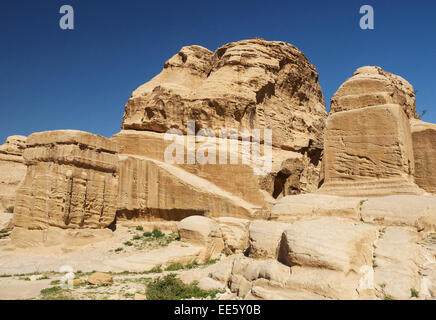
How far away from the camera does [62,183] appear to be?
44.3 ft

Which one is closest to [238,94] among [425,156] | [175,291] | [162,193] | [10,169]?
[162,193]

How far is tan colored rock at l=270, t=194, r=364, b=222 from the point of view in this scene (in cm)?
731

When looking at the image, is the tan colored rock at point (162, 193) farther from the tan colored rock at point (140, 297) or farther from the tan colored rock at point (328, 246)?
the tan colored rock at point (328, 246)

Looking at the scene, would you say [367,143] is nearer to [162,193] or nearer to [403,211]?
[403,211]

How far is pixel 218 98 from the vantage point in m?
19.7

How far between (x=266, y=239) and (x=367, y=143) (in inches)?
150

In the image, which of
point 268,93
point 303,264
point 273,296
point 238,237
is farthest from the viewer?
point 268,93

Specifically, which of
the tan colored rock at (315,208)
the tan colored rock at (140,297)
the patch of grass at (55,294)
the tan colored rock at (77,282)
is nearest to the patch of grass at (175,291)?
the tan colored rock at (140,297)

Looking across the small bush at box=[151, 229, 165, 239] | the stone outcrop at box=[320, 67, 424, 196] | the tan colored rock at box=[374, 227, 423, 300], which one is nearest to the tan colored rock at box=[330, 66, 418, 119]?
the stone outcrop at box=[320, 67, 424, 196]

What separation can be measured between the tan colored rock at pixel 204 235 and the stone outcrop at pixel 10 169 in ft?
58.6

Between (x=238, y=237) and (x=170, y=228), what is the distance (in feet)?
13.3

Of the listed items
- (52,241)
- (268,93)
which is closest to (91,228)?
(52,241)

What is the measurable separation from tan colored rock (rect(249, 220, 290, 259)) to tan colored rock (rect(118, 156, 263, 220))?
7.66 m
